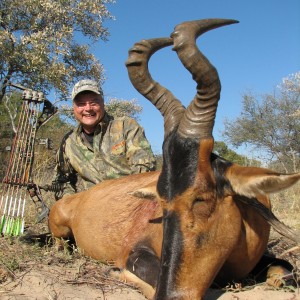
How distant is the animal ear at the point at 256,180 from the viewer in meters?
2.91

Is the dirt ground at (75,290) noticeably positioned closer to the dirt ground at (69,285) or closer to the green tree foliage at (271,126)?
the dirt ground at (69,285)

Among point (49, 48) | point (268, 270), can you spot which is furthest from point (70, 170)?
point (49, 48)

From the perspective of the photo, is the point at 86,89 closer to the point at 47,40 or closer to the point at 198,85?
the point at 198,85

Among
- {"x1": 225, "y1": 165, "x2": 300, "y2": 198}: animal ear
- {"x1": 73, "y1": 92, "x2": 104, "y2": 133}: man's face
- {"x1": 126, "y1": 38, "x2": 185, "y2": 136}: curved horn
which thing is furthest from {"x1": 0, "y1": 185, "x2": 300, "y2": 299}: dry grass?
{"x1": 73, "y1": 92, "x2": 104, "y2": 133}: man's face

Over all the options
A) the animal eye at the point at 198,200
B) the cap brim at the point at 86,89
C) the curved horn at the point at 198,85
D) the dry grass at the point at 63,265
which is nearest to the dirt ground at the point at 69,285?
the dry grass at the point at 63,265

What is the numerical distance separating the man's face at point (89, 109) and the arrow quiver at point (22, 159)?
645 millimetres

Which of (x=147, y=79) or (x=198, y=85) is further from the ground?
(x=147, y=79)

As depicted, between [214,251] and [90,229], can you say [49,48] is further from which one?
[214,251]

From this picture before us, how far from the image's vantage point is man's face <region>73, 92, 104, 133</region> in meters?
6.77

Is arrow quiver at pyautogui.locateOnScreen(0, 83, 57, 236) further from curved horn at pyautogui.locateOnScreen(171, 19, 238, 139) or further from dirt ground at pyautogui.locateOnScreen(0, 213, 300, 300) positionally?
curved horn at pyautogui.locateOnScreen(171, 19, 238, 139)

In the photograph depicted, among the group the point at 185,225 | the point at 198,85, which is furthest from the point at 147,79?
the point at 185,225

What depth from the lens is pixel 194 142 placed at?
10.8 feet

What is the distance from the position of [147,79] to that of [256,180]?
62.2 inches

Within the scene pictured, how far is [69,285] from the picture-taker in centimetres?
362
